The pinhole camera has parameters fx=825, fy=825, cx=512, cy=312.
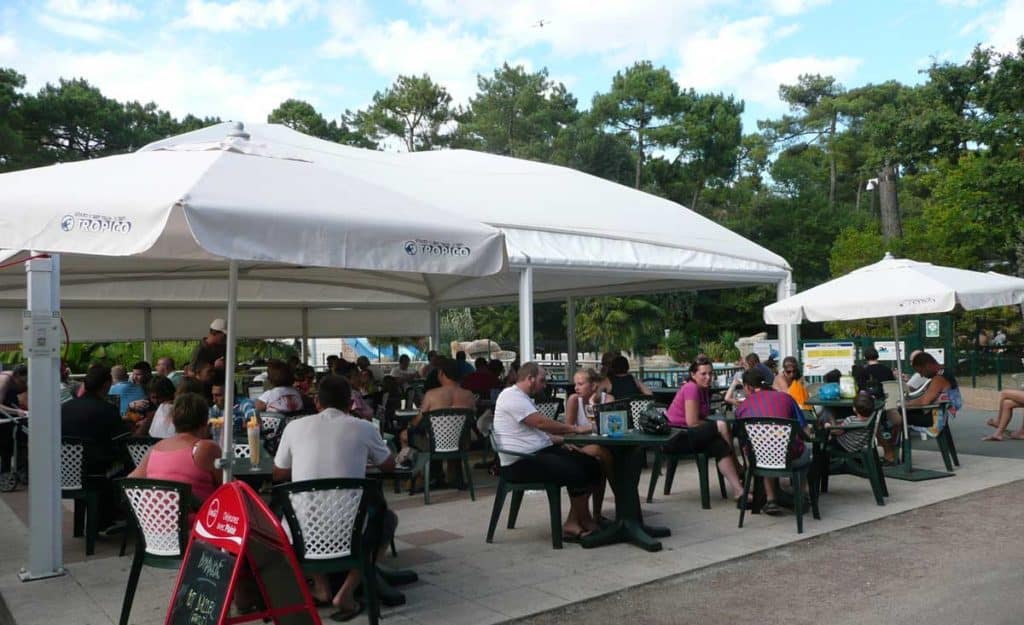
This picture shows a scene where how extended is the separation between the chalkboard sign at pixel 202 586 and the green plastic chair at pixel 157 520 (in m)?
0.63

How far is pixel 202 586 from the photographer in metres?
3.06

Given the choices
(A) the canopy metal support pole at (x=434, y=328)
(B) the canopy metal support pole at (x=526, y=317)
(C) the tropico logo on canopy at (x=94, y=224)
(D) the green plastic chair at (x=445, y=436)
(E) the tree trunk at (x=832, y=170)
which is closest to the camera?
(C) the tropico logo on canopy at (x=94, y=224)

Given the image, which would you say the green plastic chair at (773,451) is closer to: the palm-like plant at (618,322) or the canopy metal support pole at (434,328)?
the canopy metal support pole at (434,328)

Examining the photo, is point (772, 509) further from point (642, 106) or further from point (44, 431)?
point (642, 106)

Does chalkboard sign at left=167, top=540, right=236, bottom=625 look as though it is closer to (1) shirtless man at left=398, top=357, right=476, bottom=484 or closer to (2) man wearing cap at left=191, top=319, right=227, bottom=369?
(1) shirtless man at left=398, top=357, right=476, bottom=484

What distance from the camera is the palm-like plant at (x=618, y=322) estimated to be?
97.7 ft

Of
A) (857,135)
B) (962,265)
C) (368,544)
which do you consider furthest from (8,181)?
(857,135)

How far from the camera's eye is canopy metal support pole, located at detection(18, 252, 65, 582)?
189 inches

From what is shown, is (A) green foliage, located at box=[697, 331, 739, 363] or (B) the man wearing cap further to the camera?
(A) green foliage, located at box=[697, 331, 739, 363]

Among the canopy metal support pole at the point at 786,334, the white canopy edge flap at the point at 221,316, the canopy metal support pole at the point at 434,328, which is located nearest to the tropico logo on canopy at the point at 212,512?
the canopy metal support pole at the point at 786,334

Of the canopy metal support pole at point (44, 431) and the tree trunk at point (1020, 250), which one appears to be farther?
the tree trunk at point (1020, 250)

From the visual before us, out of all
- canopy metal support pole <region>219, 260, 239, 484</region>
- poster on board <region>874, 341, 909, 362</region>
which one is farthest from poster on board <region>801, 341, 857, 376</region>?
canopy metal support pole <region>219, 260, 239, 484</region>

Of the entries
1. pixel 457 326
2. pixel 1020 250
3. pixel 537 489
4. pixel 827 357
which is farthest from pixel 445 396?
pixel 457 326

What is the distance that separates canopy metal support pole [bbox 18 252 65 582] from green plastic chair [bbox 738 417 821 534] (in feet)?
14.6
